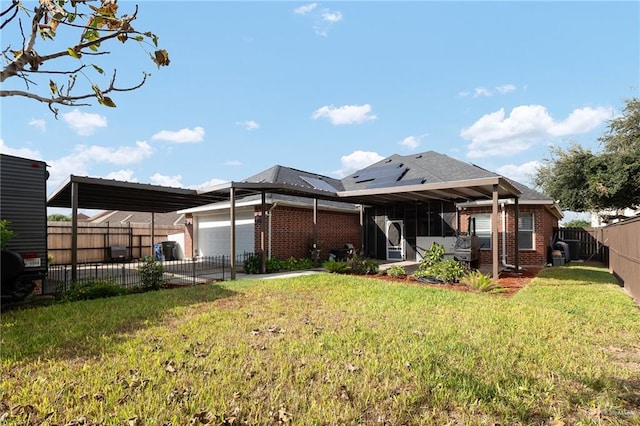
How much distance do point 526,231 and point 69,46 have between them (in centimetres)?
1723

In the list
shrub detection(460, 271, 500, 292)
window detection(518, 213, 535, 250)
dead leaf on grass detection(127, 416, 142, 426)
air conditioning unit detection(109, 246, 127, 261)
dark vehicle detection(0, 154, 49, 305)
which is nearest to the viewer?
dead leaf on grass detection(127, 416, 142, 426)

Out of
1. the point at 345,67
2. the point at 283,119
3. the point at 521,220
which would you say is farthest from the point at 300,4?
the point at 521,220

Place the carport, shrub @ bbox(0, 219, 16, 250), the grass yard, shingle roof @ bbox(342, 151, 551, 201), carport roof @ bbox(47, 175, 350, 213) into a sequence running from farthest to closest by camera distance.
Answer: shingle roof @ bbox(342, 151, 551, 201), carport roof @ bbox(47, 175, 350, 213), the carport, shrub @ bbox(0, 219, 16, 250), the grass yard

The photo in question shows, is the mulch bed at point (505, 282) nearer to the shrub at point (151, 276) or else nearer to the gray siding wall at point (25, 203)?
the shrub at point (151, 276)

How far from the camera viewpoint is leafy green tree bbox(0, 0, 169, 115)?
84.5 inches

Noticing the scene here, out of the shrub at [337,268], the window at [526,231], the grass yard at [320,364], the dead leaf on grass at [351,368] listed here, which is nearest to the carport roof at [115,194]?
the grass yard at [320,364]

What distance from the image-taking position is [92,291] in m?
7.58

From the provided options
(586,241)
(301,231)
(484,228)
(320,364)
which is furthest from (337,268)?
(586,241)

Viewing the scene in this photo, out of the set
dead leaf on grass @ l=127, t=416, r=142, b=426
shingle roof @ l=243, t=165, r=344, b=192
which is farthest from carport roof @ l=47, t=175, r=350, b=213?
dead leaf on grass @ l=127, t=416, r=142, b=426

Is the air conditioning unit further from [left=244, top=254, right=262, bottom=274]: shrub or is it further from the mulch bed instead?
the mulch bed

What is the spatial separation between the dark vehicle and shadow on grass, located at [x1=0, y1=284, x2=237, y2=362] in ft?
2.94

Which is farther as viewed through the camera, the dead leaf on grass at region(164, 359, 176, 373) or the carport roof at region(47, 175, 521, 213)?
the carport roof at region(47, 175, 521, 213)

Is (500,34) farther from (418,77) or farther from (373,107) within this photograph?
(373,107)

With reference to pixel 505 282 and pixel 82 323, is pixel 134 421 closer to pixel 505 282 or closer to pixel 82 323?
pixel 82 323
